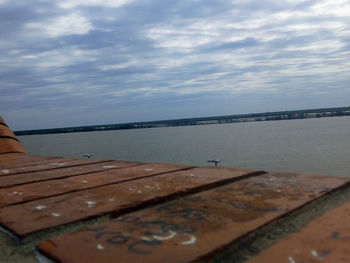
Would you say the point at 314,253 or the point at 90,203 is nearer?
the point at 314,253

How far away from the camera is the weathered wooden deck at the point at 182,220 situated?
0.71 m

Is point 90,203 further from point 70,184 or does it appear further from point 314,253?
point 314,253

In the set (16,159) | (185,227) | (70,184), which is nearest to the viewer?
(185,227)

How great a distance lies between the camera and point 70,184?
4.93 feet

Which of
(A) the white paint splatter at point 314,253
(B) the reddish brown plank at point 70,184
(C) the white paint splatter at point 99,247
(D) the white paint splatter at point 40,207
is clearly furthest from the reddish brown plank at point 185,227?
(B) the reddish brown plank at point 70,184

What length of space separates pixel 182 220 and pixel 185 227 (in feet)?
0.18

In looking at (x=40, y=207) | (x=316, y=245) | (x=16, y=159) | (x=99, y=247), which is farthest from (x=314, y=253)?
(x=16, y=159)

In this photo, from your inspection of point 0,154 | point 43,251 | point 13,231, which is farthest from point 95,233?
point 0,154

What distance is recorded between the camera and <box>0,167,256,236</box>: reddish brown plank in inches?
38.1

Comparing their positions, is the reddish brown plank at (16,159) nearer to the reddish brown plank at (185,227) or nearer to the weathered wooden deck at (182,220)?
the weathered wooden deck at (182,220)

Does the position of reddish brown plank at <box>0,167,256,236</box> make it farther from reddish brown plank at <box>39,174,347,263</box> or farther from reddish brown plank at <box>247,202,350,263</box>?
reddish brown plank at <box>247,202,350,263</box>

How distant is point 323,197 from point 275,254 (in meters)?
0.45

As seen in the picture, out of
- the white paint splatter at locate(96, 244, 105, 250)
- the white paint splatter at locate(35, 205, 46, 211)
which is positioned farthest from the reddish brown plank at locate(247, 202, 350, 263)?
the white paint splatter at locate(35, 205, 46, 211)

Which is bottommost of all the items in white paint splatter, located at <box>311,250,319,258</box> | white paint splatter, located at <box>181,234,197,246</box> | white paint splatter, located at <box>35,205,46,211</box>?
white paint splatter, located at <box>311,250,319,258</box>
